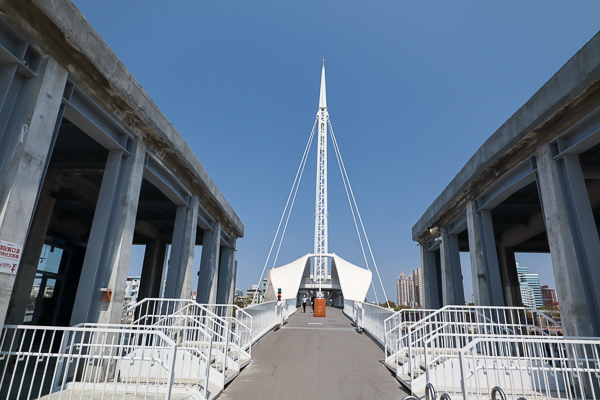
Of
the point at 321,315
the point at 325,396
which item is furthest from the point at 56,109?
the point at 321,315

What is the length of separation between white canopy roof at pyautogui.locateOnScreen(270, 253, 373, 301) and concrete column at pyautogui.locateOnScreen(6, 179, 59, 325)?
26.8m

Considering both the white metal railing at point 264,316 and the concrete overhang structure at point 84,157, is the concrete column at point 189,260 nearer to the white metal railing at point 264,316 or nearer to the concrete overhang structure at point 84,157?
the concrete overhang structure at point 84,157

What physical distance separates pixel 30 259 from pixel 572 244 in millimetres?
12937

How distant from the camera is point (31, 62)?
5137mm

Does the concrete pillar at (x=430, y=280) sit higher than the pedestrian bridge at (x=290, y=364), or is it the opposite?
the concrete pillar at (x=430, y=280)

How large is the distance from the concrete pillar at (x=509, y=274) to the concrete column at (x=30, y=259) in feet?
62.3

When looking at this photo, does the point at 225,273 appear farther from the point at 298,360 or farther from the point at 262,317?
the point at 298,360

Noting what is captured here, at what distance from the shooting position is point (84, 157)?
9781 millimetres

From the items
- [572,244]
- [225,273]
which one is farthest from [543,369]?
[225,273]

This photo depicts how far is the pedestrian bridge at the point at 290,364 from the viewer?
4.99m

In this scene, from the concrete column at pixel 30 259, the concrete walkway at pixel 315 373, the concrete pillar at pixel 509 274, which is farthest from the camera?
the concrete pillar at pixel 509 274

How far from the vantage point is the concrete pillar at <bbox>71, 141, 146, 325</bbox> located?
256 inches

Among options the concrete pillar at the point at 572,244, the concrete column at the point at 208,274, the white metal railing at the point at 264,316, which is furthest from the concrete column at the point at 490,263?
the concrete column at the point at 208,274

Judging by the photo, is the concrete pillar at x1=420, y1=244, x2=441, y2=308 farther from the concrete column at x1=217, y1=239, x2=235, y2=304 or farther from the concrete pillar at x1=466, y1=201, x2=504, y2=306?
the concrete column at x1=217, y1=239, x2=235, y2=304
